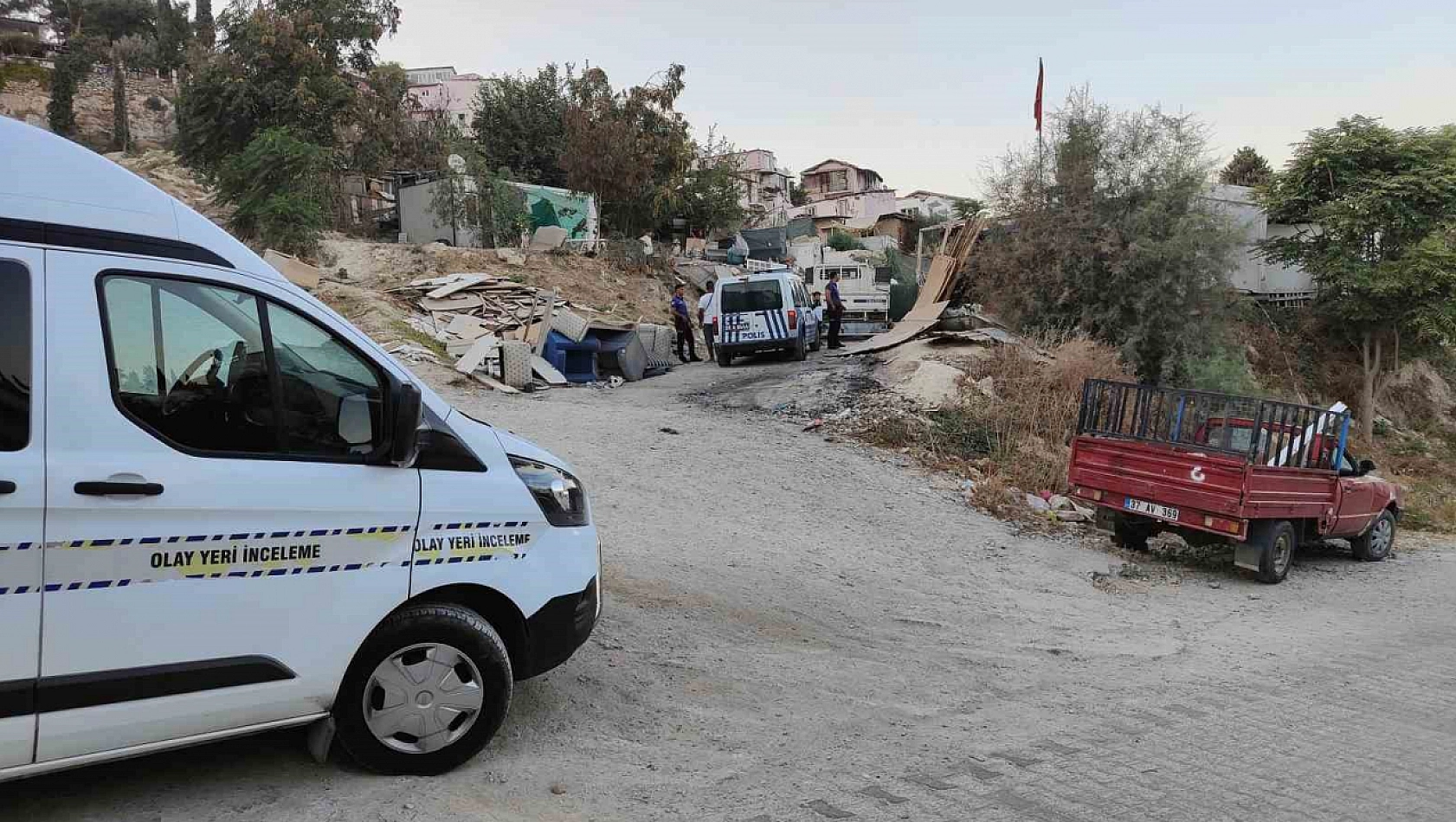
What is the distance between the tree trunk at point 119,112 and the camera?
1515 inches

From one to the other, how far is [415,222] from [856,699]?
27.7 metres

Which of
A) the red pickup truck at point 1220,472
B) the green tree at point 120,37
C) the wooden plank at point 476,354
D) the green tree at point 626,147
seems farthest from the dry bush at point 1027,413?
the green tree at point 120,37

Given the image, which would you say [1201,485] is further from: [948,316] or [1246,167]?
[1246,167]

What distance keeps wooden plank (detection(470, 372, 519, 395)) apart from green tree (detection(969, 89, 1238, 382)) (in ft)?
35.0

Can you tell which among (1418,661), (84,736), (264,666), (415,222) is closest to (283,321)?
(264,666)

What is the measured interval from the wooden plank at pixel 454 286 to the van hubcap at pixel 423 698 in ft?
58.6

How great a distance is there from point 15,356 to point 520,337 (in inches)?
621

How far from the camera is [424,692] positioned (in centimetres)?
362

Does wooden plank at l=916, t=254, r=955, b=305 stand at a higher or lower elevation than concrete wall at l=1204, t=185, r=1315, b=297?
lower

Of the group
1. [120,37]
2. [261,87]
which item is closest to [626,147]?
[261,87]

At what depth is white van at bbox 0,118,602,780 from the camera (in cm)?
288

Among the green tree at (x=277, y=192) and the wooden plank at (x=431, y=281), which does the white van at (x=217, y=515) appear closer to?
the wooden plank at (x=431, y=281)

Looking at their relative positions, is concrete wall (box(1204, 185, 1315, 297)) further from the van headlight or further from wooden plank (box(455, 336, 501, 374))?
the van headlight

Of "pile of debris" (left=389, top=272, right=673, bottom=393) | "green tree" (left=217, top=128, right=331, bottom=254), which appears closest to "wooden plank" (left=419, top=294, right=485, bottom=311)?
"pile of debris" (left=389, top=272, right=673, bottom=393)
